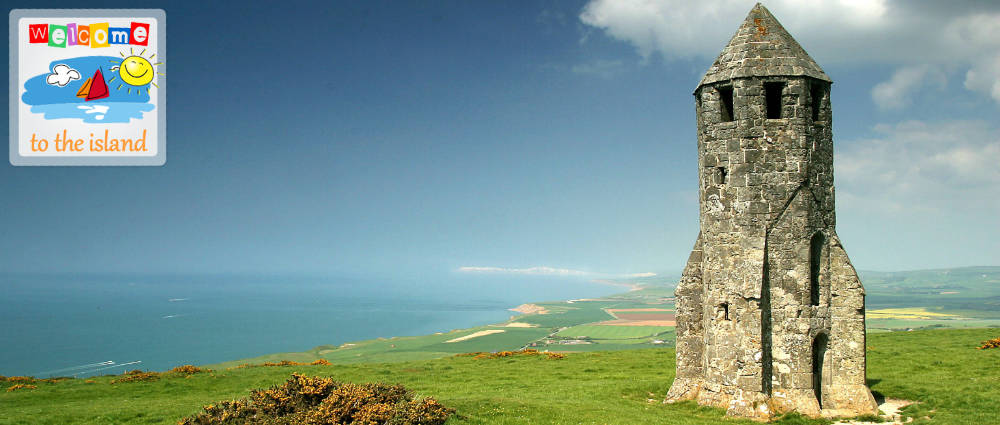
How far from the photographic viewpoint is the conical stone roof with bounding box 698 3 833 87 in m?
21.1

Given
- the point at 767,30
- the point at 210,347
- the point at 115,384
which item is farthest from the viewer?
the point at 210,347

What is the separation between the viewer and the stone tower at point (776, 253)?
68.1ft

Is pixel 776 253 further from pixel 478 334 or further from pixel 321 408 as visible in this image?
pixel 478 334

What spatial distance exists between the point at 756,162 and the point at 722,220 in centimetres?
247

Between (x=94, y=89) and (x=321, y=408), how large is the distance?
24.5 meters

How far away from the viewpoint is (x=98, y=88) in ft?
96.5

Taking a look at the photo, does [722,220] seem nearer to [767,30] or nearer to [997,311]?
[767,30]

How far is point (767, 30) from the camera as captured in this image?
21906mm

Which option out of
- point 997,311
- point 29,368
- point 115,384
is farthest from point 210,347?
point 997,311

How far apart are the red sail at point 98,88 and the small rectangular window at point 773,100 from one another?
31718mm

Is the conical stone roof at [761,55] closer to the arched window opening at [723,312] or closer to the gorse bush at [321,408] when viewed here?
the arched window opening at [723,312]

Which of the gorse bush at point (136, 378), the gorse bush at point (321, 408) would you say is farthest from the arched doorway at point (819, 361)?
the gorse bush at point (136, 378)

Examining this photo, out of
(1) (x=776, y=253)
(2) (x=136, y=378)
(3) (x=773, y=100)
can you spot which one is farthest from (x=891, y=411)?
(2) (x=136, y=378)

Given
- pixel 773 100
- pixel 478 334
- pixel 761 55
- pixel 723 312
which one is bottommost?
pixel 478 334
